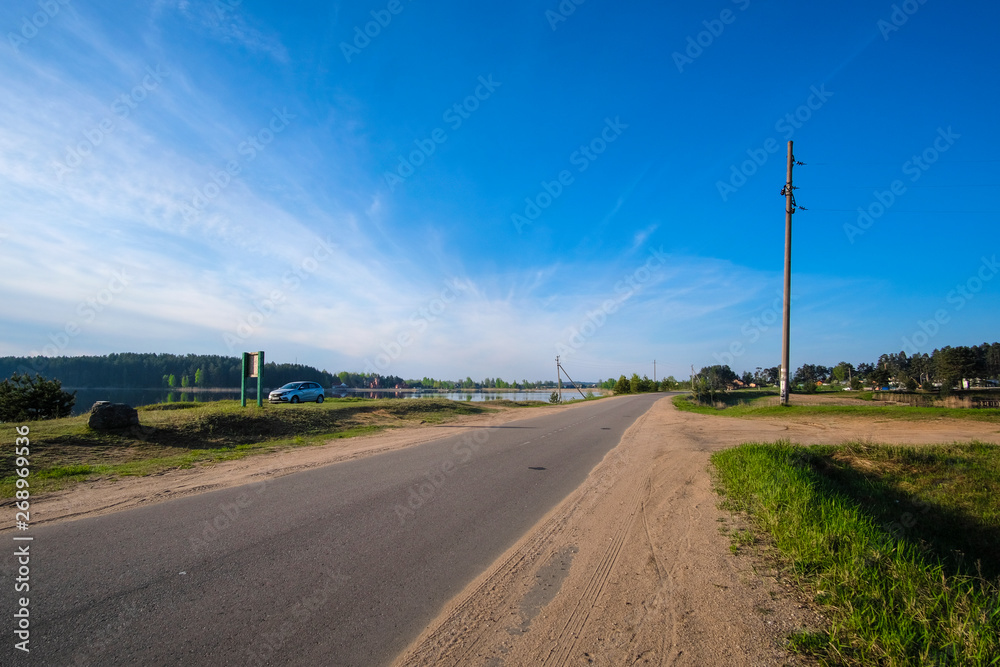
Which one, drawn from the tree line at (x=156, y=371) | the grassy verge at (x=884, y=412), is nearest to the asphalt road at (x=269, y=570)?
the grassy verge at (x=884, y=412)

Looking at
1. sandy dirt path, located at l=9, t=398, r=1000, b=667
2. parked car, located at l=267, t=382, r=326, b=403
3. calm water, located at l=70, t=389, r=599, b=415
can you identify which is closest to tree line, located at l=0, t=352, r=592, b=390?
calm water, located at l=70, t=389, r=599, b=415

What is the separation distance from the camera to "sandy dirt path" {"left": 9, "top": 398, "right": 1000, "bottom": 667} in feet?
10.3

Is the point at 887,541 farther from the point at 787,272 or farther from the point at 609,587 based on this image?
the point at 787,272

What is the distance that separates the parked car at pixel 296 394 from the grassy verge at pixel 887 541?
925 inches

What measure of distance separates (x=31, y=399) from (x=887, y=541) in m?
24.5

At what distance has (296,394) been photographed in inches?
1038

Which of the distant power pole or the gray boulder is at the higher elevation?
the distant power pole

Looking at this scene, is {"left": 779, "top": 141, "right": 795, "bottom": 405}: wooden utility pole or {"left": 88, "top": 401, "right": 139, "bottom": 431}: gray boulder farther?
{"left": 779, "top": 141, "right": 795, "bottom": 405}: wooden utility pole

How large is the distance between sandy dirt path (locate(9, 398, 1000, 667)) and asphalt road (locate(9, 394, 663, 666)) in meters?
0.40

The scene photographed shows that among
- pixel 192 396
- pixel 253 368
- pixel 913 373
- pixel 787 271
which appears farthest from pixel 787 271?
pixel 913 373

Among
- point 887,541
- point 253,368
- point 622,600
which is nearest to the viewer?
point 622,600

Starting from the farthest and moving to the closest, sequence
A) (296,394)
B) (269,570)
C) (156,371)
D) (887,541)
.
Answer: (156,371)
(296,394)
(887,541)
(269,570)

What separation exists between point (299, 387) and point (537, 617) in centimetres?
2636

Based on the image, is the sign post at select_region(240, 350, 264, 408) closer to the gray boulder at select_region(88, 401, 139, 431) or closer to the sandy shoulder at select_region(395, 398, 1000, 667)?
the gray boulder at select_region(88, 401, 139, 431)
